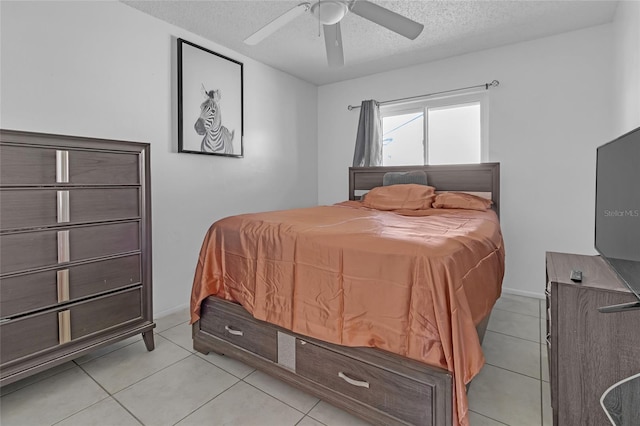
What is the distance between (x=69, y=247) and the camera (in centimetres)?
178

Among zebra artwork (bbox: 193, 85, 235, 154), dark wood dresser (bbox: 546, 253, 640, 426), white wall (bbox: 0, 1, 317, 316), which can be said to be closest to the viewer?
dark wood dresser (bbox: 546, 253, 640, 426)

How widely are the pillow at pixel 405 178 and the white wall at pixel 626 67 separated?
61.4 inches

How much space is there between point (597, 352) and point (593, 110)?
8.33ft

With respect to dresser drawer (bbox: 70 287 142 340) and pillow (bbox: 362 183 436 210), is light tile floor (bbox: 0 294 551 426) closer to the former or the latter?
dresser drawer (bbox: 70 287 142 340)

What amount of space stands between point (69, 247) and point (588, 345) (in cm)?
244

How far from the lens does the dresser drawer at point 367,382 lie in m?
1.33

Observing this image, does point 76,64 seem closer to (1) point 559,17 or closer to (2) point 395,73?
(2) point 395,73

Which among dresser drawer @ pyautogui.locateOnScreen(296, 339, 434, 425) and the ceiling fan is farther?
the ceiling fan

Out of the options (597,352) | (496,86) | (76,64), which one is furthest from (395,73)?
(597,352)

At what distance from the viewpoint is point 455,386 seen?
1232mm

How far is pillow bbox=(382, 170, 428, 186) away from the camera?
3486mm

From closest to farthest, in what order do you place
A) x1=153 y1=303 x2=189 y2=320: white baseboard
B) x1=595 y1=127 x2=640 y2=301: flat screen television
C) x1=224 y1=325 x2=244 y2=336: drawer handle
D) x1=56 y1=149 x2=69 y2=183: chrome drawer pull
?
1. x1=595 y1=127 x2=640 y2=301: flat screen television
2. x1=56 y1=149 x2=69 y2=183: chrome drawer pull
3. x1=224 y1=325 x2=244 y2=336: drawer handle
4. x1=153 y1=303 x2=189 y2=320: white baseboard

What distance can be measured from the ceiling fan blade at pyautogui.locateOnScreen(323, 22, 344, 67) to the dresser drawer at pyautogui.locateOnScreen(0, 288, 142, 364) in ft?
6.63

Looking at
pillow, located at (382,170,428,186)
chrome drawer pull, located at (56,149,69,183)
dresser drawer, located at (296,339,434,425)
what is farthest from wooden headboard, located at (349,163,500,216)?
chrome drawer pull, located at (56,149,69,183)
